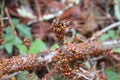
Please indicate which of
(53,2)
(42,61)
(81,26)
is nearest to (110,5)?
(81,26)

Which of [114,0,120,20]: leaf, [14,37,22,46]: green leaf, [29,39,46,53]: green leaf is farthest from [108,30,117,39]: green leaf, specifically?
[14,37,22,46]: green leaf

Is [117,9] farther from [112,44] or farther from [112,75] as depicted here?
[112,75]

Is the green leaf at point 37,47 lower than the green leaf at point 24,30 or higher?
lower

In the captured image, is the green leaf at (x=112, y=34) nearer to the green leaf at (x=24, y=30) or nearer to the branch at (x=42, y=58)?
the branch at (x=42, y=58)

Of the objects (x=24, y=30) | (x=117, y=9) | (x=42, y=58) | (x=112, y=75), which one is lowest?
(x=112, y=75)

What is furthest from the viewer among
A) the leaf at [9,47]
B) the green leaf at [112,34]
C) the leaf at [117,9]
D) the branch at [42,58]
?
the leaf at [117,9]

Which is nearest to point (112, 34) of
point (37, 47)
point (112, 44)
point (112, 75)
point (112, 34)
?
point (112, 34)

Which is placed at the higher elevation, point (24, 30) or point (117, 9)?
point (117, 9)

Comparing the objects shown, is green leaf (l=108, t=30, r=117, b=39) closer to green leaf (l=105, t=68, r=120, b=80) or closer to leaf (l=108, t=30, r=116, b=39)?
leaf (l=108, t=30, r=116, b=39)

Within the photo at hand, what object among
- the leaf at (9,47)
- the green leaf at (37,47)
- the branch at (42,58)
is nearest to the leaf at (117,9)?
the branch at (42,58)
